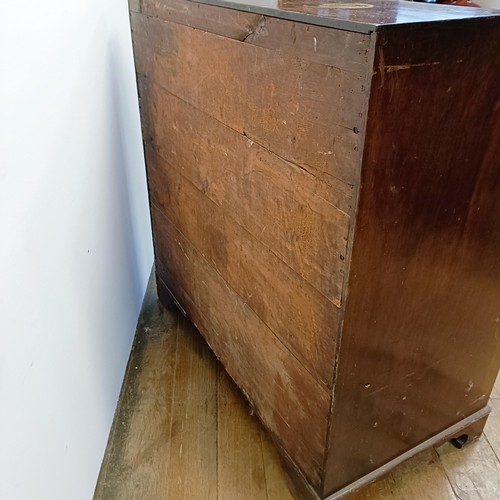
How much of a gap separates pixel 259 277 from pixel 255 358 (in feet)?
0.67

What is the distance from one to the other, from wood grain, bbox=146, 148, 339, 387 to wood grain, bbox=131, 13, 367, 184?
0.63 feet

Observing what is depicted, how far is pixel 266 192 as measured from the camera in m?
0.84

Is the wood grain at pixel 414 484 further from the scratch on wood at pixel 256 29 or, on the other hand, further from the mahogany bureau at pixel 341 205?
the scratch on wood at pixel 256 29

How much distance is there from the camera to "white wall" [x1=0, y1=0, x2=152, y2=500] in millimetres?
689

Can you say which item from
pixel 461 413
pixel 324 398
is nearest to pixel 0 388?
pixel 324 398

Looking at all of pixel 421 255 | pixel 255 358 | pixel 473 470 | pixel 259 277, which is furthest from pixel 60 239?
pixel 473 470

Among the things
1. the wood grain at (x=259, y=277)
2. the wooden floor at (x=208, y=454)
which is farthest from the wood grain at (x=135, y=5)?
the wooden floor at (x=208, y=454)

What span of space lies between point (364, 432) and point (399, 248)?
1.21 ft

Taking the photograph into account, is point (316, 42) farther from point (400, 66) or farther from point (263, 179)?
point (263, 179)

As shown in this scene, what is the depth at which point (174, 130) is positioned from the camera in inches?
44.3

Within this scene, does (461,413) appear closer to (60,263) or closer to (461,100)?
(461,100)

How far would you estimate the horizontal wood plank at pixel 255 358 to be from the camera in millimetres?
912

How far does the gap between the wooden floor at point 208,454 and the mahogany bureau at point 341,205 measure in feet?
0.28

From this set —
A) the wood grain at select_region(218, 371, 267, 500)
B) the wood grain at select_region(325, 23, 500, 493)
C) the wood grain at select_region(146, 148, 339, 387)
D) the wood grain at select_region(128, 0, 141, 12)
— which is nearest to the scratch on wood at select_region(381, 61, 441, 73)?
the wood grain at select_region(325, 23, 500, 493)
